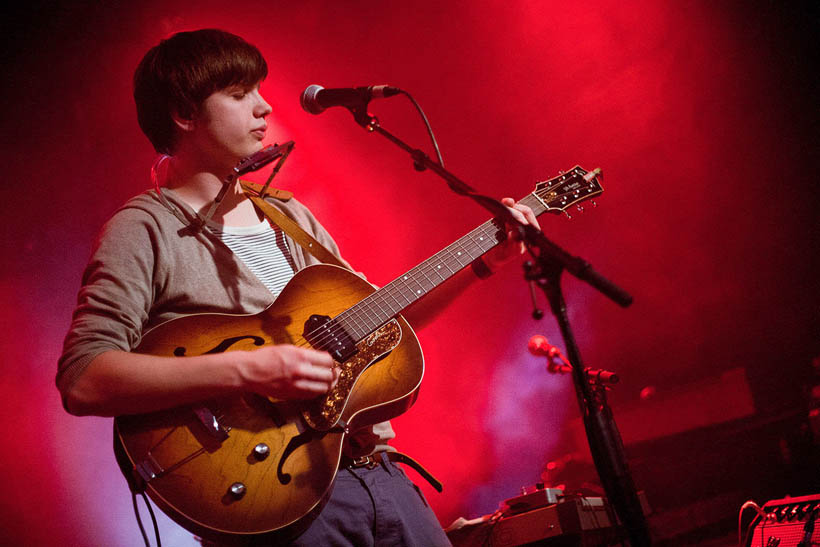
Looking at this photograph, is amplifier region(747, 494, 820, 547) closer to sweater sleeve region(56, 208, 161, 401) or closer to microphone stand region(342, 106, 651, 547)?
microphone stand region(342, 106, 651, 547)

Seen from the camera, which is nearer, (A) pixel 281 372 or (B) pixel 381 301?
(A) pixel 281 372

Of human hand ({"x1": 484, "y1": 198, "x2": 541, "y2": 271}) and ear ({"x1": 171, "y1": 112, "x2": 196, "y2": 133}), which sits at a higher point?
ear ({"x1": 171, "y1": 112, "x2": 196, "y2": 133})

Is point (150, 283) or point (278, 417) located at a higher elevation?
point (150, 283)

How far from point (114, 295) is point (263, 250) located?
1.99 feet

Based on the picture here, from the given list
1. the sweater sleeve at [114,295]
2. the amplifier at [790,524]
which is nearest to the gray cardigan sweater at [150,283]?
the sweater sleeve at [114,295]

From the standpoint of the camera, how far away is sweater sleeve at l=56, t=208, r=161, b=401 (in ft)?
5.66

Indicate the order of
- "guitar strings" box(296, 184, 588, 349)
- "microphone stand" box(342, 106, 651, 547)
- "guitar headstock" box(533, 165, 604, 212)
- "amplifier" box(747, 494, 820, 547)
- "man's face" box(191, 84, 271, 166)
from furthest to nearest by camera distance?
"amplifier" box(747, 494, 820, 547) → "guitar headstock" box(533, 165, 604, 212) → "man's face" box(191, 84, 271, 166) → "guitar strings" box(296, 184, 588, 349) → "microphone stand" box(342, 106, 651, 547)

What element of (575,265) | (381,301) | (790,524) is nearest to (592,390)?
(575,265)

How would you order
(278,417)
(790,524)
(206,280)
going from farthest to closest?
(790,524) → (206,280) → (278,417)

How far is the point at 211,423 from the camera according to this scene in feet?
5.69

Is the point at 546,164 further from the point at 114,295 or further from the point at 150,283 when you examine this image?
the point at 114,295

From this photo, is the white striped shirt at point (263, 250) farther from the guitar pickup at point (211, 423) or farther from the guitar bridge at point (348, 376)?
the guitar pickup at point (211, 423)

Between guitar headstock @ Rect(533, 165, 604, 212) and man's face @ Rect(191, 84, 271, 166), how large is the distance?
1.21 metres

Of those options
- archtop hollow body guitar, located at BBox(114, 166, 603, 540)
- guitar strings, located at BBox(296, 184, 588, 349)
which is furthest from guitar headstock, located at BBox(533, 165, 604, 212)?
archtop hollow body guitar, located at BBox(114, 166, 603, 540)
